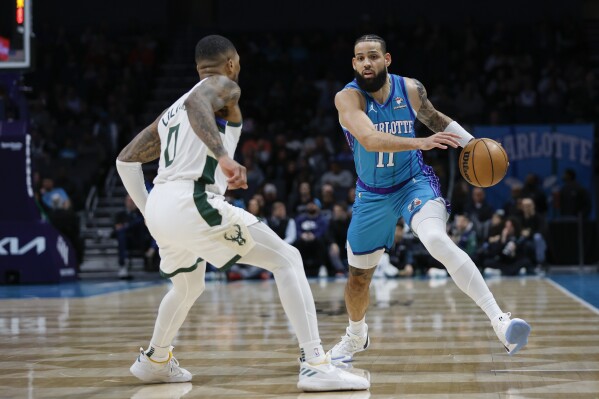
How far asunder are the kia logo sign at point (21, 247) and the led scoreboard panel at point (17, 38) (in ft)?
9.42

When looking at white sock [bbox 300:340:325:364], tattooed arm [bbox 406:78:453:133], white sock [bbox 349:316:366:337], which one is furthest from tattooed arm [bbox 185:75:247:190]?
white sock [bbox 349:316:366:337]

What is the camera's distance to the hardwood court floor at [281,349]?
483 cm

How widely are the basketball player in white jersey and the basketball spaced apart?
4.89ft

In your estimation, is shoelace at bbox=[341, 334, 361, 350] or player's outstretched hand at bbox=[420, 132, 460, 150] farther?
shoelace at bbox=[341, 334, 361, 350]

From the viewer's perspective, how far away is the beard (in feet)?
19.2

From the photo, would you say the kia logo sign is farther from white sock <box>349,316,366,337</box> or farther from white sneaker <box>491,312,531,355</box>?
white sneaker <box>491,312,531,355</box>

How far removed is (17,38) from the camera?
13.2 metres

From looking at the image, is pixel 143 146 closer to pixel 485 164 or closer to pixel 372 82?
pixel 372 82

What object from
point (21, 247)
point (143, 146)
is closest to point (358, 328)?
point (143, 146)

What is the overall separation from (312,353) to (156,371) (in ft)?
3.00

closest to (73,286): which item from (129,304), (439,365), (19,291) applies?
(19,291)

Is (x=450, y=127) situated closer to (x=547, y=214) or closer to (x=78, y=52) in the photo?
(x=547, y=214)

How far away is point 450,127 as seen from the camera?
6.06 metres

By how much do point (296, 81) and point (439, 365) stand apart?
1595cm
